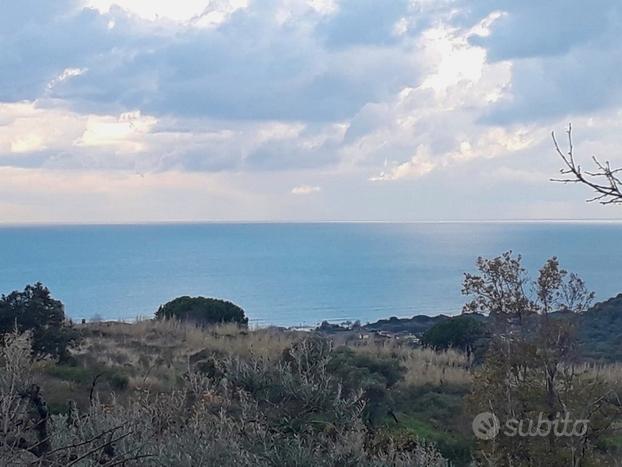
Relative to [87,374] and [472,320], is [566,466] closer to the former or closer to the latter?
[87,374]

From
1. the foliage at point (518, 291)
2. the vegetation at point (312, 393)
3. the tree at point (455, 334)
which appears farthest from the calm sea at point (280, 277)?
the foliage at point (518, 291)

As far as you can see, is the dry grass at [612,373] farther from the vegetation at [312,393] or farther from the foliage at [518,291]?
the foliage at [518,291]

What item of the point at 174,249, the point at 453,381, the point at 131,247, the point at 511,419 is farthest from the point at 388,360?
the point at 131,247

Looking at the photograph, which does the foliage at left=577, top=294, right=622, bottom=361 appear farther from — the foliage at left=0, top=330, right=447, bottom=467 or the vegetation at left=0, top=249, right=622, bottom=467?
the foliage at left=0, top=330, right=447, bottom=467

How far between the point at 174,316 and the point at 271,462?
1678 centimetres

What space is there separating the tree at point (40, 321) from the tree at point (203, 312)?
6292 mm

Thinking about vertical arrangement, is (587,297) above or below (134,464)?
above

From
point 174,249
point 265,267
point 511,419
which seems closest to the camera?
point 511,419

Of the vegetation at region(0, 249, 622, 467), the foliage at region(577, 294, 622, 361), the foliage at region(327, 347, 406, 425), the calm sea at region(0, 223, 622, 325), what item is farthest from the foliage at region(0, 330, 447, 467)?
the calm sea at region(0, 223, 622, 325)

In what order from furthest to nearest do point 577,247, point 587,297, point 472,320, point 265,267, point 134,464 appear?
point 577,247
point 265,267
point 472,320
point 587,297
point 134,464

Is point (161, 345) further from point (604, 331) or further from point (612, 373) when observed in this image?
point (604, 331)

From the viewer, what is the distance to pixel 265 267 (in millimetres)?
105438

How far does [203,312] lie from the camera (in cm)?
2208

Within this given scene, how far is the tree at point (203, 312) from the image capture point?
21922 mm
